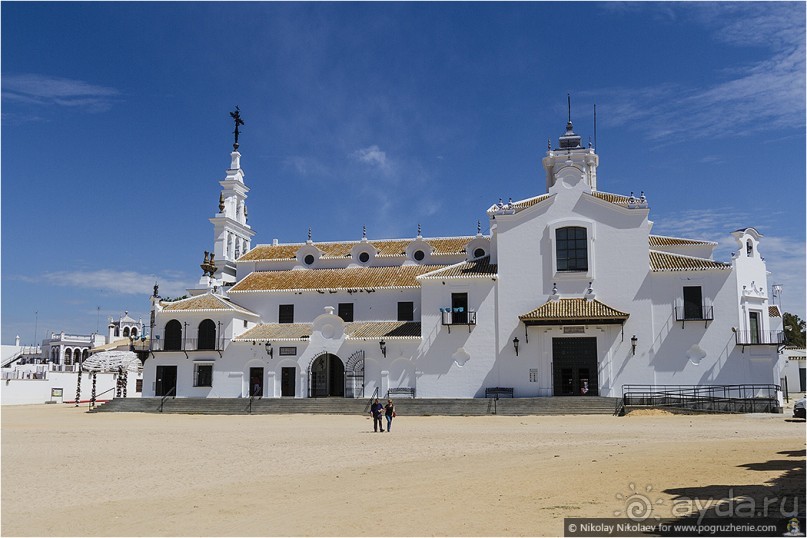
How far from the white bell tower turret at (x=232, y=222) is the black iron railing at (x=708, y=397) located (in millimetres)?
26690

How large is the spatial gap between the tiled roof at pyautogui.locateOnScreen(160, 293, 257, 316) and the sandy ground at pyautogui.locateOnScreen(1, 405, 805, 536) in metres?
16.4

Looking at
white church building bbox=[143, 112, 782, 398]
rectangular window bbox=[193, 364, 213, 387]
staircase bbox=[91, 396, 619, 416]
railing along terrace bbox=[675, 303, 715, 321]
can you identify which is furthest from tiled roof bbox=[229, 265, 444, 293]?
railing along terrace bbox=[675, 303, 715, 321]

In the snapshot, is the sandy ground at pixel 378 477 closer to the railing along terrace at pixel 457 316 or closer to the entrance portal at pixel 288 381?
the railing along terrace at pixel 457 316

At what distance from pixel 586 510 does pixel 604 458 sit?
5.98 metres

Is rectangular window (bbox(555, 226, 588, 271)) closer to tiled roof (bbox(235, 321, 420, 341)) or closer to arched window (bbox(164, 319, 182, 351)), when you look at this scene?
tiled roof (bbox(235, 321, 420, 341))

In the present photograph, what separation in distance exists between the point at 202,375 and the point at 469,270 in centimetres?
1636

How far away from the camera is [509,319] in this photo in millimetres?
38344

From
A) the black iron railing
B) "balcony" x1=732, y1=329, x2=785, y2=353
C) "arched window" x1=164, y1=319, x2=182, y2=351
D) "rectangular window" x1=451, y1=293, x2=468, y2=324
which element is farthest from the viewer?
"arched window" x1=164, y1=319, x2=182, y2=351

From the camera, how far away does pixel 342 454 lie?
18.9m

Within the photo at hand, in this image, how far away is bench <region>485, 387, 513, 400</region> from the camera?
1470 inches

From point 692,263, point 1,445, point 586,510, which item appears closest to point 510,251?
point 692,263

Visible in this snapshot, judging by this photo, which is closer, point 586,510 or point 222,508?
point 586,510

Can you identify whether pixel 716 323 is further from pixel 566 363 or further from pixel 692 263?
pixel 566 363

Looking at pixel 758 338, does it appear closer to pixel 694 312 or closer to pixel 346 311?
pixel 694 312
